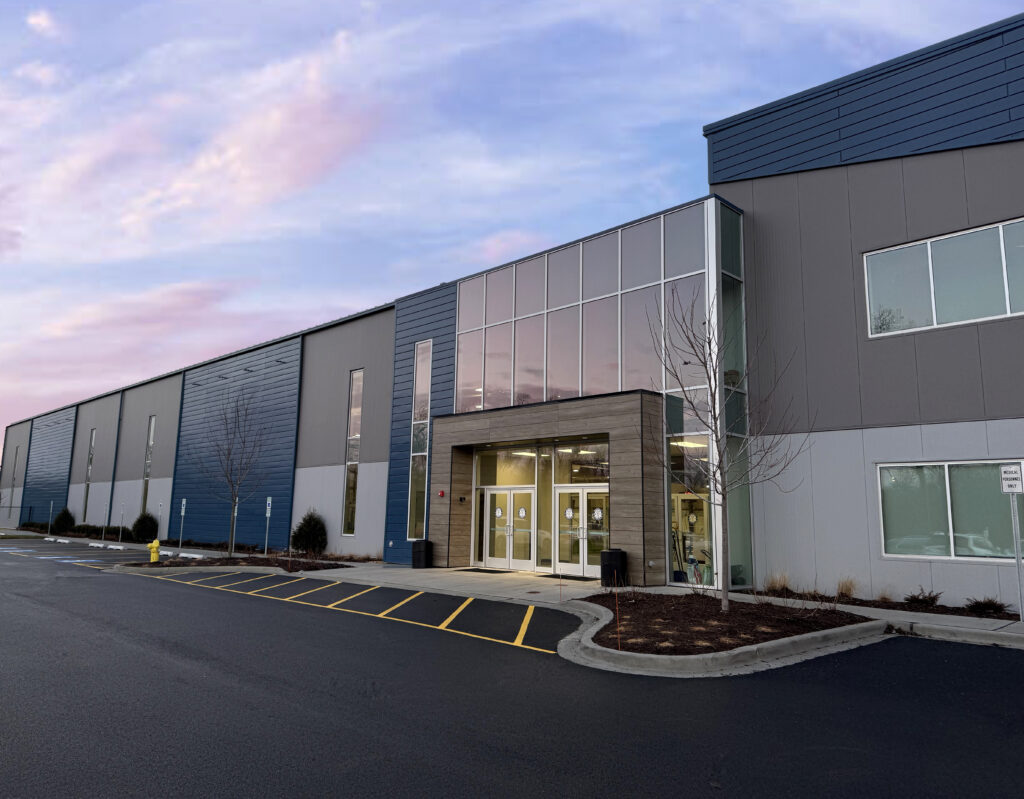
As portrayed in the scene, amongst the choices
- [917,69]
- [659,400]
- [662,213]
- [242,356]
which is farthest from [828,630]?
[242,356]

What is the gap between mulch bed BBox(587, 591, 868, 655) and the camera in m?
9.31

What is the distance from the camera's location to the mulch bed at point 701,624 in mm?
9312

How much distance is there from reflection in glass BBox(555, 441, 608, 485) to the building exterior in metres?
0.06

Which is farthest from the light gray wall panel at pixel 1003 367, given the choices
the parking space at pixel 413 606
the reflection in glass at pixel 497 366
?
the reflection in glass at pixel 497 366

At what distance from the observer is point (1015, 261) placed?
44.0ft

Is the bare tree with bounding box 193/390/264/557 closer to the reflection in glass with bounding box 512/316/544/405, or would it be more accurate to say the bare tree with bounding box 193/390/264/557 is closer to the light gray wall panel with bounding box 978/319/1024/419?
the reflection in glass with bounding box 512/316/544/405

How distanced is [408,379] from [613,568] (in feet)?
38.7

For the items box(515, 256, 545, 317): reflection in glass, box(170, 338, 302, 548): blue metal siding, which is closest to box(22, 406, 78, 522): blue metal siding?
box(170, 338, 302, 548): blue metal siding

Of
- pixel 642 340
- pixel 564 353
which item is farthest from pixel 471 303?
pixel 642 340

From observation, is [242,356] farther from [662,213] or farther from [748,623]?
[748,623]

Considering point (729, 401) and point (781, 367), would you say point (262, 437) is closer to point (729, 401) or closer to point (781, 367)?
point (729, 401)

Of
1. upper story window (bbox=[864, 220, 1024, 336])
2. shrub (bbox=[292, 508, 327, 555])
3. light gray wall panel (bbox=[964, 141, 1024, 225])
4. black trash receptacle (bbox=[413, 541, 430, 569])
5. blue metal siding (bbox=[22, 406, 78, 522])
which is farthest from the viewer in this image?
blue metal siding (bbox=[22, 406, 78, 522])

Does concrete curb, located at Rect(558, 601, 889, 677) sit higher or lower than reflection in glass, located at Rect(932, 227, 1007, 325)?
lower

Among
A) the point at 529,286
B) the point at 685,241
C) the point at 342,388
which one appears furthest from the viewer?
the point at 342,388
